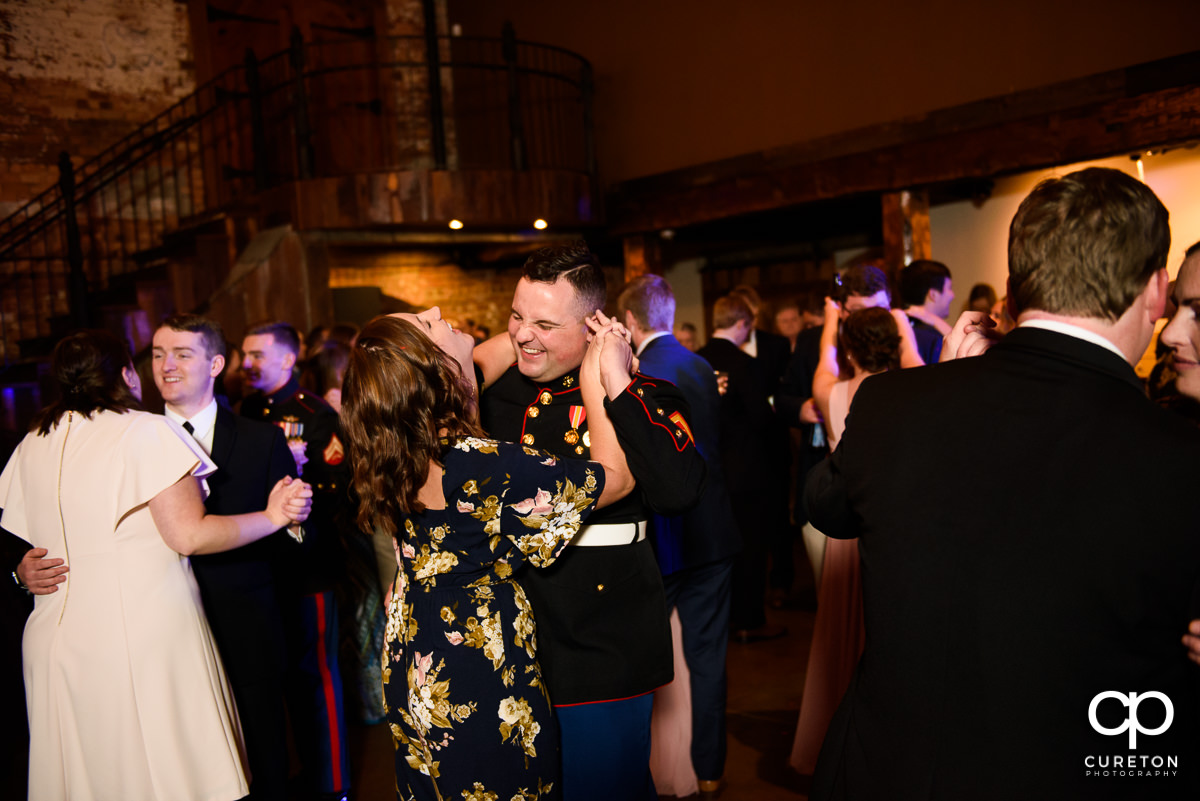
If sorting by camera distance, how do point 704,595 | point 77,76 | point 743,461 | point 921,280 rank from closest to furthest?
point 704,595 < point 921,280 < point 743,461 < point 77,76

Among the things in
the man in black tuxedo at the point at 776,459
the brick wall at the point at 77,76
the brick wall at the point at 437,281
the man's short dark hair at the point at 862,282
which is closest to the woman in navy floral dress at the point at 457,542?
the man's short dark hair at the point at 862,282

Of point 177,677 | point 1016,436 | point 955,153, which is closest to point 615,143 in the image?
point 955,153

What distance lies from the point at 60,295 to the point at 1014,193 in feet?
29.5

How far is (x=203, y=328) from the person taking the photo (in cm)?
269

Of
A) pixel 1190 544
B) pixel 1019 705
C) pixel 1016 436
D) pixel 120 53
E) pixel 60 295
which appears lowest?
pixel 1019 705

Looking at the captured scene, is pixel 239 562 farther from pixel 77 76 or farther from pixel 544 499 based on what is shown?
pixel 77 76

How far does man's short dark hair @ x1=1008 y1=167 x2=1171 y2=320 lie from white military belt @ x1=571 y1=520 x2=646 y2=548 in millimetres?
1043

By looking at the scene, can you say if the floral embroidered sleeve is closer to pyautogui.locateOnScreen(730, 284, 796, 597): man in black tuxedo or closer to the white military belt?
the white military belt

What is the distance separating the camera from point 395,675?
184cm

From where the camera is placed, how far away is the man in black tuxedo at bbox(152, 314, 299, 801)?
100 inches

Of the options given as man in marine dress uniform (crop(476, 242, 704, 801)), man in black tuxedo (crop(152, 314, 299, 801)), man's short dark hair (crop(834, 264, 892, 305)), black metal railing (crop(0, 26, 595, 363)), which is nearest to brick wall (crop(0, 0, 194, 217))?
black metal railing (crop(0, 26, 595, 363))

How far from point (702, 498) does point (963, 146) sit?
4672mm

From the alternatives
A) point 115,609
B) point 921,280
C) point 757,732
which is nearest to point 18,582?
point 115,609

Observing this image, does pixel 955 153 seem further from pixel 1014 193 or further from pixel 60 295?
pixel 60 295
